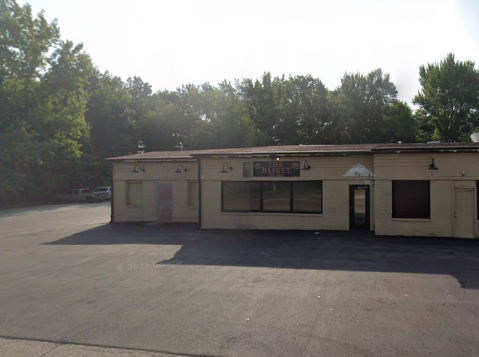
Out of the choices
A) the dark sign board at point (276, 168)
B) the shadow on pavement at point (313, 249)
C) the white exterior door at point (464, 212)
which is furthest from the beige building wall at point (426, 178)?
the dark sign board at point (276, 168)

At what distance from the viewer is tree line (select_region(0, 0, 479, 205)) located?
130ft

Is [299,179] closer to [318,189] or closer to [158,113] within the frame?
[318,189]

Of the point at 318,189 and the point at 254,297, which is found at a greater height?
the point at 318,189

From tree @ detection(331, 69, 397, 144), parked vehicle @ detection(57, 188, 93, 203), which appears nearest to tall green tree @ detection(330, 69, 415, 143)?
tree @ detection(331, 69, 397, 144)

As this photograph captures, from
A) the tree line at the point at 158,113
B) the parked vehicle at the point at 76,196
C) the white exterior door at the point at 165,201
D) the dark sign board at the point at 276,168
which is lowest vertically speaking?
the parked vehicle at the point at 76,196

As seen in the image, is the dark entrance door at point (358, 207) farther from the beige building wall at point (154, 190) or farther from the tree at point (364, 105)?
the tree at point (364, 105)

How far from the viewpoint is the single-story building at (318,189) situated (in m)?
14.7

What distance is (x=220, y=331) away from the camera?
5.88 meters

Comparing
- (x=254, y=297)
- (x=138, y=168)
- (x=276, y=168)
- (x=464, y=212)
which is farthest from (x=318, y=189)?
(x=138, y=168)

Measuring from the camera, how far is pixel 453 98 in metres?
45.2

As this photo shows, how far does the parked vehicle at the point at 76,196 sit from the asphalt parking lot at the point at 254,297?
31486mm

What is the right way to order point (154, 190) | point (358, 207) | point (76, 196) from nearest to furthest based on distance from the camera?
1. point (358, 207)
2. point (154, 190)
3. point (76, 196)

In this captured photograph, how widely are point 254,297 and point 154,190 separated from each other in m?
14.8

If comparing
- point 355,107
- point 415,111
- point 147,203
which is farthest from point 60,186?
point 415,111
